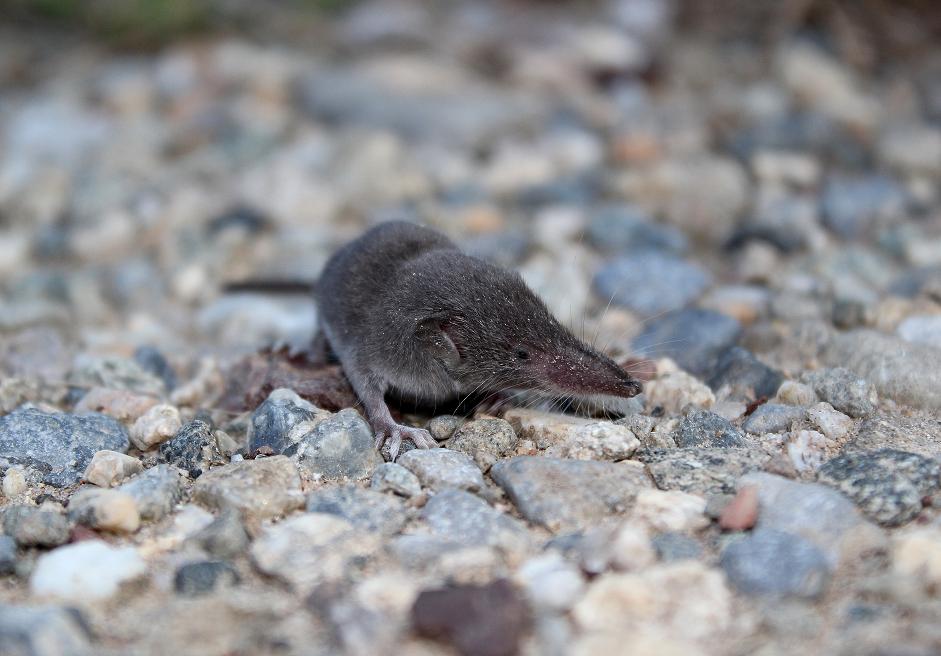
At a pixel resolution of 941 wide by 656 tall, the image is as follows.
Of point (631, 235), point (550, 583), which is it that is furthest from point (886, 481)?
point (631, 235)

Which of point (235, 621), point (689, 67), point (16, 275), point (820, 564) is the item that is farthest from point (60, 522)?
point (689, 67)

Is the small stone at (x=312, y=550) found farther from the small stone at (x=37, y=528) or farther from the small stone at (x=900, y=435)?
the small stone at (x=900, y=435)

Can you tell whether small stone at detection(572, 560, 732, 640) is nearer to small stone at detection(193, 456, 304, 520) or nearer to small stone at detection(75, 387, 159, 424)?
small stone at detection(193, 456, 304, 520)

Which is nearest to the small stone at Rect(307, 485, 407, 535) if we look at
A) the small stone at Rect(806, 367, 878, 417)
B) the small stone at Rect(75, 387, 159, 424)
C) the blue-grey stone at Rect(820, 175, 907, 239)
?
the small stone at Rect(75, 387, 159, 424)

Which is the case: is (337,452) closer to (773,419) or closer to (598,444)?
(598,444)

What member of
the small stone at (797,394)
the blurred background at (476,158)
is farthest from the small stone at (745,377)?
the blurred background at (476,158)

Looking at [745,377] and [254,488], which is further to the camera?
[745,377]
